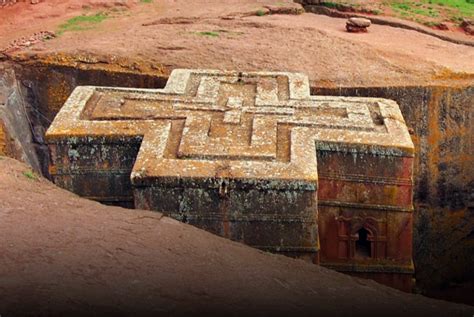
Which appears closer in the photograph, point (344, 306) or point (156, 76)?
point (344, 306)

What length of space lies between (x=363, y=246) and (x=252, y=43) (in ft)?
16.4

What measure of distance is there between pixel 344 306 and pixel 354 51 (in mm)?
7516

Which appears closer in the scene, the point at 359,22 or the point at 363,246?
the point at 363,246

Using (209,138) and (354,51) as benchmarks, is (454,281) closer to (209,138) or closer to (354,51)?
(354,51)

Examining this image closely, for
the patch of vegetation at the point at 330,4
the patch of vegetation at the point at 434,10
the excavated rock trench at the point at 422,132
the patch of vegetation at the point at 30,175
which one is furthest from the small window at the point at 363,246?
the patch of vegetation at the point at 330,4

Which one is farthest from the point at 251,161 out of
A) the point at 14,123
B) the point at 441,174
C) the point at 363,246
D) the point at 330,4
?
the point at 330,4

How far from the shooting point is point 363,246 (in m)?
8.20

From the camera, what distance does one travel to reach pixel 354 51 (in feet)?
37.8

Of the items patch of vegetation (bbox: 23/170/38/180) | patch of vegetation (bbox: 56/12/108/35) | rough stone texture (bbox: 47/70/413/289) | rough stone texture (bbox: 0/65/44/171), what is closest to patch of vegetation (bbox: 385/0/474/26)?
rough stone texture (bbox: 47/70/413/289)

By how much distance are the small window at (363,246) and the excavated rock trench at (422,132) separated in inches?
98.8

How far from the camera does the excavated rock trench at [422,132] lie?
33.3 ft

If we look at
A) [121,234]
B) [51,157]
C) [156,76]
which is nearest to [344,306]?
[121,234]

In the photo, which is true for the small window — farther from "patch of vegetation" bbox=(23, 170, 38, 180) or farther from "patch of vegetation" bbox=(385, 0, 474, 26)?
"patch of vegetation" bbox=(385, 0, 474, 26)

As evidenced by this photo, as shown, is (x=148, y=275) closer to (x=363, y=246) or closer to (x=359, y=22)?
(x=363, y=246)
